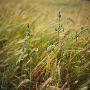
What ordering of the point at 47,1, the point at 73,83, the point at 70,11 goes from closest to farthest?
the point at 73,83 < the point at 70,11 < the point at 47,1

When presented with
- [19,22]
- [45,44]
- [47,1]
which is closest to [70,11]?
[47,1]

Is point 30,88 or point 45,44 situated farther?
point 45,44

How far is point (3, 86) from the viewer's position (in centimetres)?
237

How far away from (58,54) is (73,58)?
0.40 ft

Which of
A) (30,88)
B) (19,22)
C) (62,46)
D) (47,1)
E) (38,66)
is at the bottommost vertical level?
(30,88)

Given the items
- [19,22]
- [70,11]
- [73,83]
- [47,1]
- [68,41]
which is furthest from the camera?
[47,1]

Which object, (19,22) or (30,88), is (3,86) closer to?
(30,88)

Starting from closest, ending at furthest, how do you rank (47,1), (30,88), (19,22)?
1. (30,88)
2. (19,22)
3. (47,1)

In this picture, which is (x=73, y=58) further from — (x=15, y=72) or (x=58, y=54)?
(x=15, y=72)

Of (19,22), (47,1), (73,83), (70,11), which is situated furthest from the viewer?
(47,1)

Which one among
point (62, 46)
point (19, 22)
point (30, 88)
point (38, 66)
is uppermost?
point (19, 22)

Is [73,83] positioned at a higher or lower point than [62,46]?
lower

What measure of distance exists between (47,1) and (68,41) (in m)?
6.03

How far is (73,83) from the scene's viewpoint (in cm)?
218
